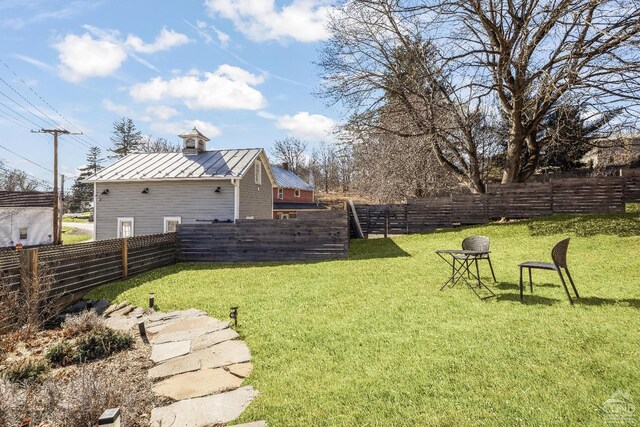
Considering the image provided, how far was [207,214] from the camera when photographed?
52.5 ft

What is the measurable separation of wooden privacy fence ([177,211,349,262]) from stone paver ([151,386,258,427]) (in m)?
8.56

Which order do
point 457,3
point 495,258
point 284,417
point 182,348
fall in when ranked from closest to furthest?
point 284,417 < point 182,348 < point 495,258 < point 457,3

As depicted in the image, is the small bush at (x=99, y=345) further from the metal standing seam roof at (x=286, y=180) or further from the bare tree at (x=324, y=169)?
the bare tree at (x=324, y=169)

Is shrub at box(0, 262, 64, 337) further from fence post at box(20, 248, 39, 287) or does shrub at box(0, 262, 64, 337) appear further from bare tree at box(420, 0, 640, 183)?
bare tree at box(420, 0, 640, 183)

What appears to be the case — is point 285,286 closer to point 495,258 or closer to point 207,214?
point 495,258

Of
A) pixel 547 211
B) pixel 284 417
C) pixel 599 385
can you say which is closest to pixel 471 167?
pixel 547 211

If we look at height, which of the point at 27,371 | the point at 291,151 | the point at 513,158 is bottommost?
the point at 27,371

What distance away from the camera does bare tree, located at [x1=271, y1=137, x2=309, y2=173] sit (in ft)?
197

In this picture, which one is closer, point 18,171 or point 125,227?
point 125,227

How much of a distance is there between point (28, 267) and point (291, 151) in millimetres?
54829

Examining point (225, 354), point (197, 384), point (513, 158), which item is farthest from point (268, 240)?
point (513, 158)

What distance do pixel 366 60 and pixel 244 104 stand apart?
23.4ft

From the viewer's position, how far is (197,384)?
366 cm

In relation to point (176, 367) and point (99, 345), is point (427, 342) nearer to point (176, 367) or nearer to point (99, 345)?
point (176, 367)
